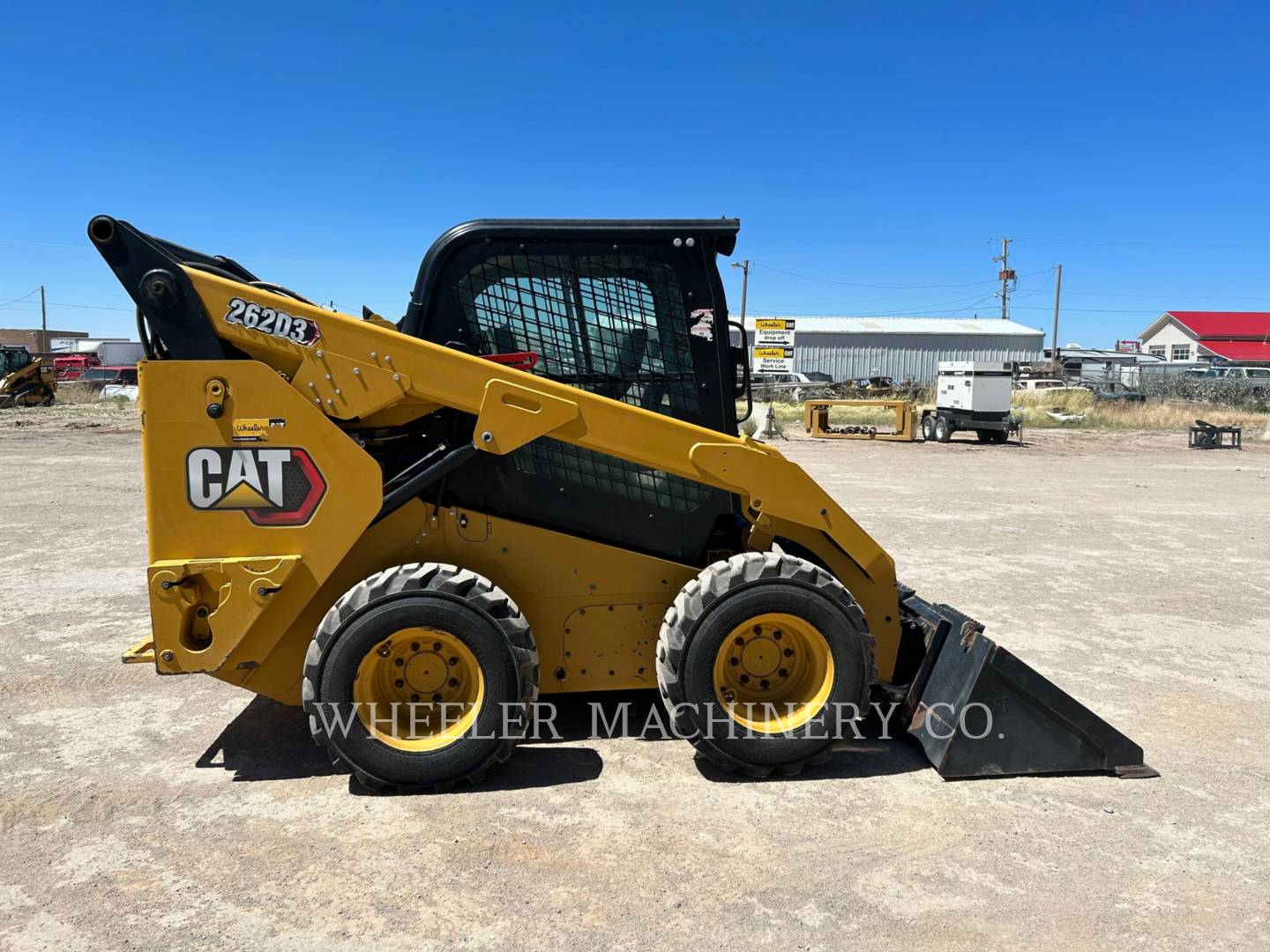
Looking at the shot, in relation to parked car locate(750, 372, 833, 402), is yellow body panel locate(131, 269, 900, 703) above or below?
below

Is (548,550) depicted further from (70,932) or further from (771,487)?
(70,932)

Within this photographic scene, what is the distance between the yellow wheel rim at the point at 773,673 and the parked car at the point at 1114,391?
112 ft

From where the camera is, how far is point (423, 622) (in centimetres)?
369

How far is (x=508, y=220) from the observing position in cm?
407

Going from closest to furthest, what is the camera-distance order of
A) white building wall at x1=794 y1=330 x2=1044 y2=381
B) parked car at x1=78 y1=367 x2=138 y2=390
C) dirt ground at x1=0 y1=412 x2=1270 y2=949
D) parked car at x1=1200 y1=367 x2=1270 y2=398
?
1. dirt ground at x1=0 y1=412 x2=1270 y2=949
2. parked car at x1=1200 y1=367 x2=1270 y2=398
3. parked car at x1=78 y1=367 x2=138 y2=390
4. white building wall at x1=794 y1=330 x2=1044 y2=381

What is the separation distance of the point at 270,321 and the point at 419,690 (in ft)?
5.67

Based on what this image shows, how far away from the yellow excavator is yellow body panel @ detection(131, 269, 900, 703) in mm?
34076

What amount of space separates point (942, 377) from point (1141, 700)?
2159cm

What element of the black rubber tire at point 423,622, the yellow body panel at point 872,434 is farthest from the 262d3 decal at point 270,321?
the yellow body panel at point 872,434

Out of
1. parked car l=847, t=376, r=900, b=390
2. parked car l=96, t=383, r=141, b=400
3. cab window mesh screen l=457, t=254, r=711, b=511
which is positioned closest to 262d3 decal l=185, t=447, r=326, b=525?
cab window mesh screen l=457, t=254, r=711, b=511

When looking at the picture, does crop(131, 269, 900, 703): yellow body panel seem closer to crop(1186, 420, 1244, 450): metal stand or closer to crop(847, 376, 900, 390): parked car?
crop(1186, 420, 1244, 450): metal stand

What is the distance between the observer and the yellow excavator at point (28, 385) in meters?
31.3

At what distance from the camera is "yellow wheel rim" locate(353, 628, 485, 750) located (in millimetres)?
3738

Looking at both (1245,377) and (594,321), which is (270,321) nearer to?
(594,321)
